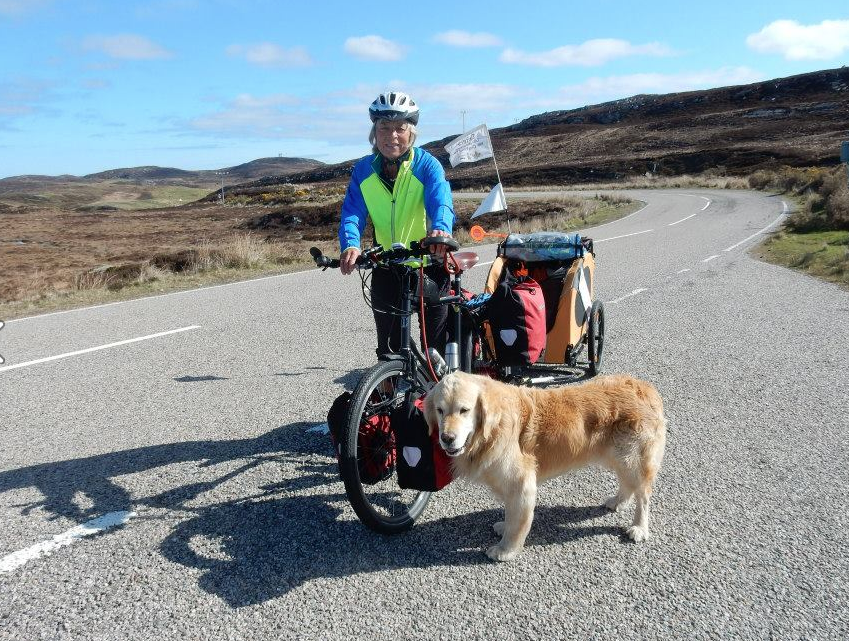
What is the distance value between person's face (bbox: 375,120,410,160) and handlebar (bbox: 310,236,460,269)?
62 cm

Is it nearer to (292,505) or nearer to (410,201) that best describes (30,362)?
(292,505)

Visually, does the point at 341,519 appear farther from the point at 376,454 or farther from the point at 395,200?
the point at 395,200

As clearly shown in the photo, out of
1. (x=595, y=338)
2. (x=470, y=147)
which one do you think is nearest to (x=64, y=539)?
(x=595, y=338)

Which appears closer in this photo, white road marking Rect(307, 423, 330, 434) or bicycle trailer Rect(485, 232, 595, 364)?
white road marking Rect(307, 423, 330, 434)

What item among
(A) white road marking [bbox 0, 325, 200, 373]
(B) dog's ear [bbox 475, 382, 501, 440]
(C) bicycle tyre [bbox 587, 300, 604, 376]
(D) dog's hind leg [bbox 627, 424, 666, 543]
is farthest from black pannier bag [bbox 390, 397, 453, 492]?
(A) white road marking [bbox 0, 325, 200, 373]

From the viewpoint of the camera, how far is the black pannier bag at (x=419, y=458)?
3064 millimetres

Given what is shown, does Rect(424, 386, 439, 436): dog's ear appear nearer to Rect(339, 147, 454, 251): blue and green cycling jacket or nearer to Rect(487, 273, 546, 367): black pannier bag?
Rect(339, 147, 454, 251): blue and green cycling jacket

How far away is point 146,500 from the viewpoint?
3.68 metres

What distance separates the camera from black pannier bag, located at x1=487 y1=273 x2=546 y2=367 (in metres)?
4.67

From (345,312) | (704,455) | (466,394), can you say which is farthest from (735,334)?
(466,394)

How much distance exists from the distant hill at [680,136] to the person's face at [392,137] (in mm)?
64053

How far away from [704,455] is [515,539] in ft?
6.22

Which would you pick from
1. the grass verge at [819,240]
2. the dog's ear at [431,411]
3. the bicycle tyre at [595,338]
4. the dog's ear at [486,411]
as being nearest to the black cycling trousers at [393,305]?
the dog's ear at [431,411]

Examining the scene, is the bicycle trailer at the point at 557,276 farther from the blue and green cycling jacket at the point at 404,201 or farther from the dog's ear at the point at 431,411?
the dog's ear at the point at 431,411
